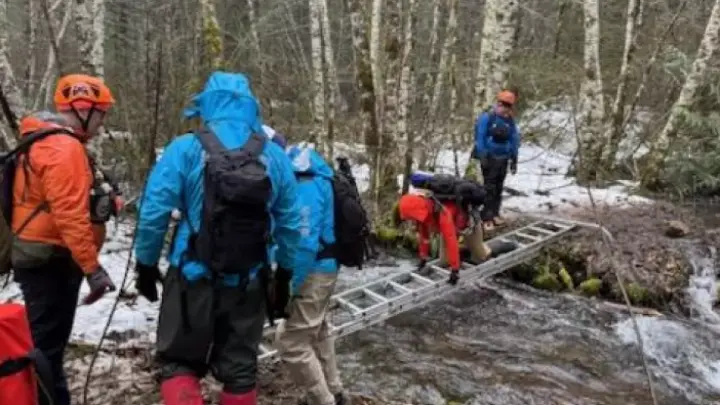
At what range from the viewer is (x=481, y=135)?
9.73 meters

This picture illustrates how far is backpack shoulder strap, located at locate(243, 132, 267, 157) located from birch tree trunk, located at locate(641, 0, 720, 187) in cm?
1024

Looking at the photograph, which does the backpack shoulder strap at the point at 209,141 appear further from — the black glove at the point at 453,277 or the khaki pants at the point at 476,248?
the khaki pants at the point at 476,248

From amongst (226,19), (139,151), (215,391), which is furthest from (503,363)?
(226,19)

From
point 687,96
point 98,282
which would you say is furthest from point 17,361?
point 687,96

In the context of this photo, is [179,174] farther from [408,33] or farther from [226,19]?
[226,19]

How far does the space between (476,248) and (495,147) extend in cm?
200

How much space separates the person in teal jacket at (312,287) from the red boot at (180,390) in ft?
3.18

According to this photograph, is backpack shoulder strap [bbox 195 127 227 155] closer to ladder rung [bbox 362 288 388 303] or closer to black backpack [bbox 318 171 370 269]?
black backpack [bbox 318 171 370 269]

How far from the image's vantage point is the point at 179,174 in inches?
135

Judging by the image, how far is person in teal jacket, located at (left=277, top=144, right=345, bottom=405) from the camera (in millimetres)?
4379

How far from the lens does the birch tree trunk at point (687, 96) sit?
11555mm

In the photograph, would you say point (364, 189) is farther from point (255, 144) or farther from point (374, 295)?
point (255, 144)

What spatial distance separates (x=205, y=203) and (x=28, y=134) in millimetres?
1264

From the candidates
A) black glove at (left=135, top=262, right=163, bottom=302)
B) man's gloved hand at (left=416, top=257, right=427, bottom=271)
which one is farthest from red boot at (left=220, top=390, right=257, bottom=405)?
man's gloved hand at (left=416, top=257, right=427, bottom=271)
